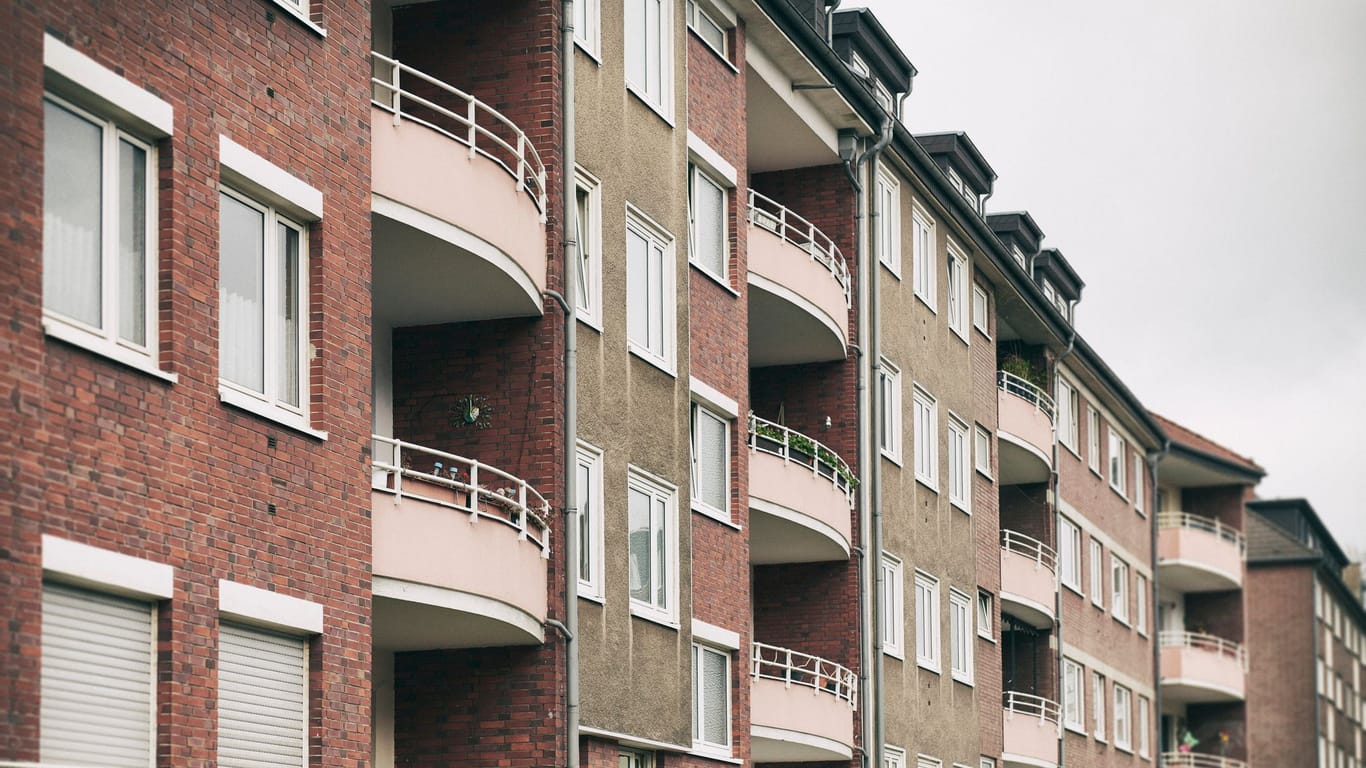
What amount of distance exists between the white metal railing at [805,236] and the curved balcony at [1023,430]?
361 inches

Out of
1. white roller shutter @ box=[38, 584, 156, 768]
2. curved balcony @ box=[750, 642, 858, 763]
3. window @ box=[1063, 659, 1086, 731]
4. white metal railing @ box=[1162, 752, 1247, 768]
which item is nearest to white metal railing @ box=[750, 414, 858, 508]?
curved balcony @ box=[750, 642, 858, 763]

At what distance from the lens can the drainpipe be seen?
53.9 meters

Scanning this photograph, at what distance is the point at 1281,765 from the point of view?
231ft

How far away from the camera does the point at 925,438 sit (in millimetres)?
35250

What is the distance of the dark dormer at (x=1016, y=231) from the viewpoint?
44.8 metres

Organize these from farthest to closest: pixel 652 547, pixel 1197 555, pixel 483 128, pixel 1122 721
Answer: pixel 1197 555 → pixel 1122 721 → pixel 652 547 → pixel 483 128

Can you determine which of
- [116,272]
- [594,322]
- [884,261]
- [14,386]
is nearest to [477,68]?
[594,322]

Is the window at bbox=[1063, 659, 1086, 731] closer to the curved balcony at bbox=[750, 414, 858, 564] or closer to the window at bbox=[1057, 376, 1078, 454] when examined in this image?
the window at bbox=[1057, 376, 1078, 454]

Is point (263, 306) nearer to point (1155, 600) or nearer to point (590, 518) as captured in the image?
point (590, 518)

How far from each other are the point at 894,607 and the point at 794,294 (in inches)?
262

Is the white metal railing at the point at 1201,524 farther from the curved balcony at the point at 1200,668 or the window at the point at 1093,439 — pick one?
the window at the point at 1093,439

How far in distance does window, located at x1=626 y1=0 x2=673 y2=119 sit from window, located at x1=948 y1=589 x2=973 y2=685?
14.1m

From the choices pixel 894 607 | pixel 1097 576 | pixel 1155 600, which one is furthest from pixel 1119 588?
pixel 894 607

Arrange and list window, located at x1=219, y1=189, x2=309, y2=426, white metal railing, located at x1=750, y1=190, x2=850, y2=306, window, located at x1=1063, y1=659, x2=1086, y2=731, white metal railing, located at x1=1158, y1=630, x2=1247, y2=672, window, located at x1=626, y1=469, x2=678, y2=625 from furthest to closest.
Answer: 1. white metal railing, located at x1=1158, y1=630, x2=1247, y2=672
2. window, located at x1=1063, y1=659, x2=1086, y2=731
3. white metal railing, located at x1=750, y1=190, x2=850, y2=306
4. window, located at x1=626, y1=469, x2=678, y2=625
5. window, located at x1=219, y1=189, x2=309, y2=426
